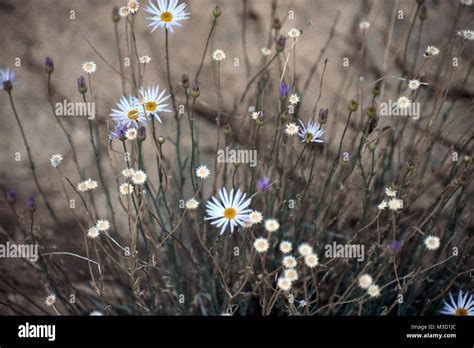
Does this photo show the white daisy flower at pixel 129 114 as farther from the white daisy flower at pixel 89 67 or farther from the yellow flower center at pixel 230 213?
the yellow flower center at pixel 230 213

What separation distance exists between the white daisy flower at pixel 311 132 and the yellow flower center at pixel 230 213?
20 cm

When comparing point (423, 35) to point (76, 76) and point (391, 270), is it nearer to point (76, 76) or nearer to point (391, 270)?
point (391, 270)

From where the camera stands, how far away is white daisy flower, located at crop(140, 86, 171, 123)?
45.5 inches

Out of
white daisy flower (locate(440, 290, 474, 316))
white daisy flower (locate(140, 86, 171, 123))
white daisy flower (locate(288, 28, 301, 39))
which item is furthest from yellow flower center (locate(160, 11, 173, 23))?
white daisy flower (locate(440, 290, 474, 316))

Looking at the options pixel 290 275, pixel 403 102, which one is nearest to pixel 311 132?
pixel 403 102

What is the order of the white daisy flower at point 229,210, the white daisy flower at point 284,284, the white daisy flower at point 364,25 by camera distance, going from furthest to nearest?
the white daisy flower at point 364,25 < the white daisy flower at point 229,210 < the white daisy flower at point 284,284

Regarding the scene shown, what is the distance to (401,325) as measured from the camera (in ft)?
3.63

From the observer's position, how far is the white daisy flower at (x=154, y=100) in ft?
3.79

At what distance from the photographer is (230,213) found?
1.13 meters

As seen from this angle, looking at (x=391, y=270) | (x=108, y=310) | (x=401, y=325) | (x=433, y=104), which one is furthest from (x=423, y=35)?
(x=108, y=310)

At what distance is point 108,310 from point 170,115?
1.50 ft

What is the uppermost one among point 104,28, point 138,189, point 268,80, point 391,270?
point 104,28

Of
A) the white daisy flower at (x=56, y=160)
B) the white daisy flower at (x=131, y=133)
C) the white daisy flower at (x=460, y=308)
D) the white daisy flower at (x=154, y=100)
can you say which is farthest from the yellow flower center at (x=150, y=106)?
the white daisy flower at (x=460, y=308)

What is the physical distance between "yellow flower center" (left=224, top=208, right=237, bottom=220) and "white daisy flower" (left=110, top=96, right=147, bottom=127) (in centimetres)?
25
